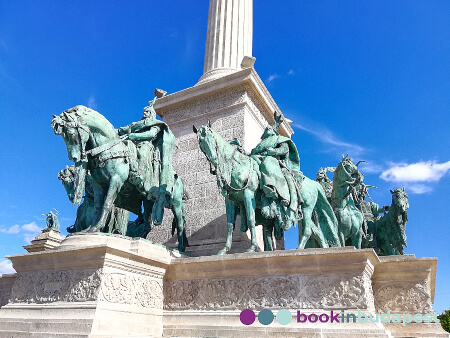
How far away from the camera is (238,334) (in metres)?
6.11

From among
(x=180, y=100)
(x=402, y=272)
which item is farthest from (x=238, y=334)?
(x=180, y=100)

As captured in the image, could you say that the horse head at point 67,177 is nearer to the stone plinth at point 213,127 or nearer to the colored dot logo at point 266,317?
the stone plinth at point 213,127

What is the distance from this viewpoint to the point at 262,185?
784 centimetres

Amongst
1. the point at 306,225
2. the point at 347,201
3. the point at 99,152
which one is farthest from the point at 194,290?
the point at 347,201

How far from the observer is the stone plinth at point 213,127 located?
9594mm

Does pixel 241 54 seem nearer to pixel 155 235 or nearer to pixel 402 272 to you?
pixel 155 235

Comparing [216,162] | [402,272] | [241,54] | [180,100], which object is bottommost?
[402,272]

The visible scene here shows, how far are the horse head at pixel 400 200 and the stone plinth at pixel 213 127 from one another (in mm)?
4055

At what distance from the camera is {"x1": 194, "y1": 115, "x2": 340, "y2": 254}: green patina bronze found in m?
7.59

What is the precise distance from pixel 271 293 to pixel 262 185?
231 cm

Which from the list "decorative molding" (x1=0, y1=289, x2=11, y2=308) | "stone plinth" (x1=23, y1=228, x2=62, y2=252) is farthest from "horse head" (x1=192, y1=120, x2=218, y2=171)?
"stone plinth" (x1=23, y1=228, x2=62, y2=252)

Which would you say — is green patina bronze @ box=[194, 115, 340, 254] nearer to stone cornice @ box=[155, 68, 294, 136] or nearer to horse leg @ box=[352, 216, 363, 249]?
horse leg @ box=[352, 216, 363, 249]

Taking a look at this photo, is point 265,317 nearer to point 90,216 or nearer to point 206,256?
point 206,256

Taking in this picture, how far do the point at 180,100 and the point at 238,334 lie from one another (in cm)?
720
